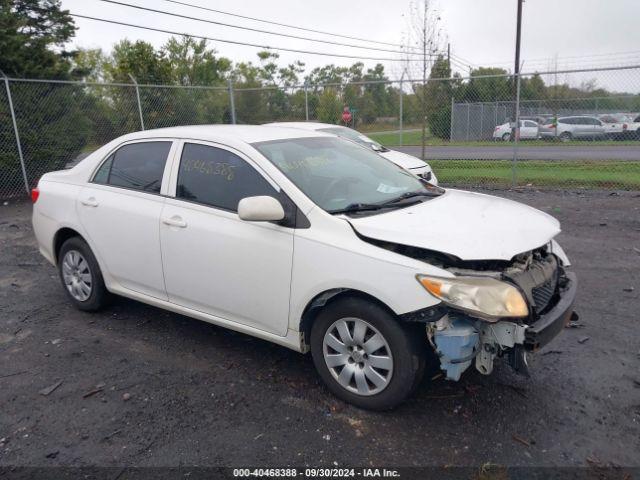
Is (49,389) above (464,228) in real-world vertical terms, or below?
below

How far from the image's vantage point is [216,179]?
3889 millimetres

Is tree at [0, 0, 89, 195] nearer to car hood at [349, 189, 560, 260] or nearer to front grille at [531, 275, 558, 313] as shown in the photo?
car hood at [349, 189, 560, 260]

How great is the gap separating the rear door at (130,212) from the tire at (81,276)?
0.19 meters

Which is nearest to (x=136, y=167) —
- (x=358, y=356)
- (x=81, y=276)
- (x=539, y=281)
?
(x=81, y=276)

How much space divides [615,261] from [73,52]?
510 inches

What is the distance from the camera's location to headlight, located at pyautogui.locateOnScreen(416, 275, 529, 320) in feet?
9.34

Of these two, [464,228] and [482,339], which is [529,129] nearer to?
[464,228]

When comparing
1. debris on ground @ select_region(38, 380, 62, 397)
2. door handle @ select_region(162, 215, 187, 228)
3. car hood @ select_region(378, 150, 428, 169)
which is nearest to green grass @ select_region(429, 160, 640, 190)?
car hood @ select_region(378, 150, 428, 169)

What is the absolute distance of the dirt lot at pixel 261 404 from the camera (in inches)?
115

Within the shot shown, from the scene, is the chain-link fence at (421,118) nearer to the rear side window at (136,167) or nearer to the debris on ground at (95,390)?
the rear side window at (136,167)

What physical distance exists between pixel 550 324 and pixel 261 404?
182 centimetres

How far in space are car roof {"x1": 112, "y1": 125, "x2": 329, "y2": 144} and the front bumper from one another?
2.25m

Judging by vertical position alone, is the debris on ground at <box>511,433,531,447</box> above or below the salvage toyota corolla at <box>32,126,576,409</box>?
below

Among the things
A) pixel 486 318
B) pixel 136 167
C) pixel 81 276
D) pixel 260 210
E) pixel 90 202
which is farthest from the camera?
pixel 81 276
